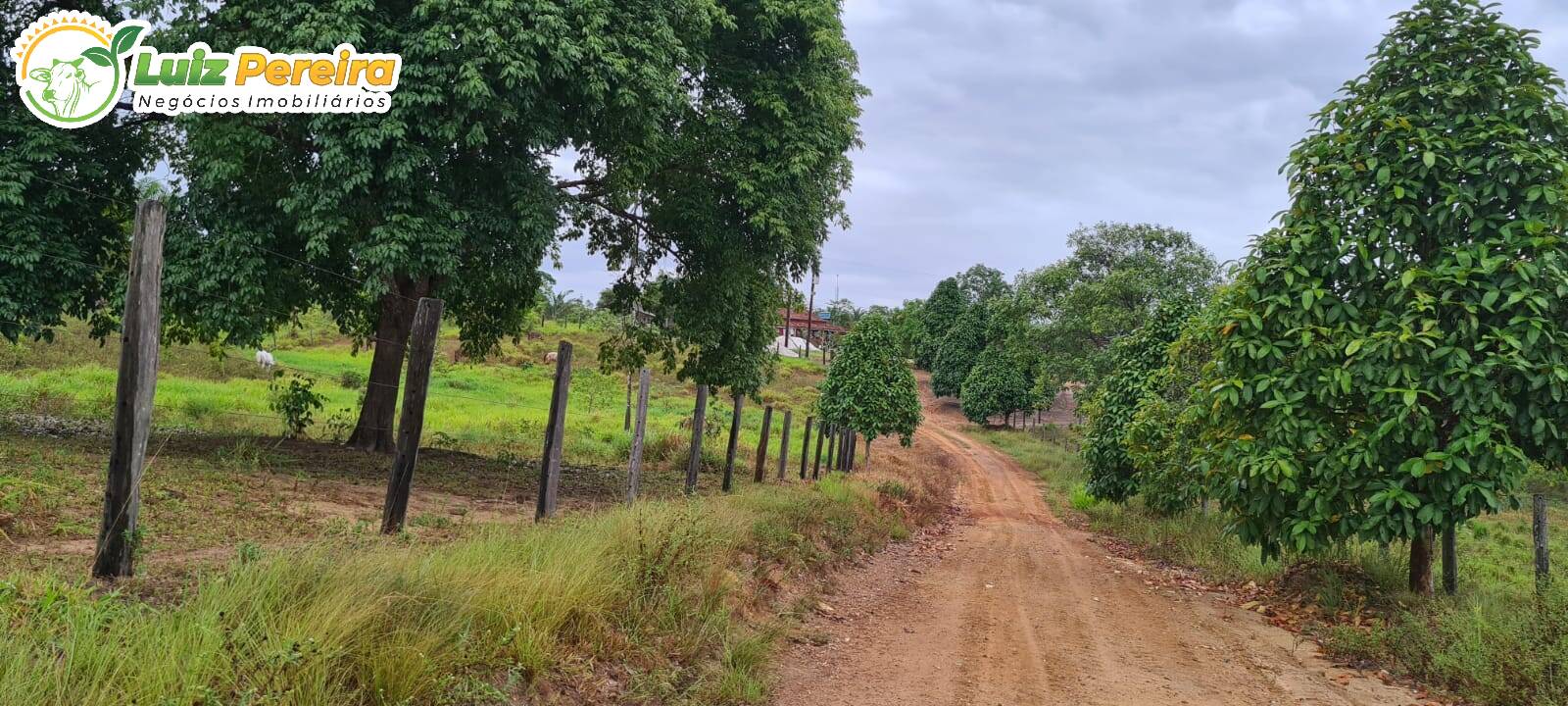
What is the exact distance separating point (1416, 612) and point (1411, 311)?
111 inches

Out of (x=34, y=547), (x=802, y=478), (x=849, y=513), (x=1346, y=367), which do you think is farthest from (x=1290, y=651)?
(x=802, y=478)

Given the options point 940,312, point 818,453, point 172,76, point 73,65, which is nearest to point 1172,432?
point 818,453

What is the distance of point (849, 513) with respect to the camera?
41.7 ft

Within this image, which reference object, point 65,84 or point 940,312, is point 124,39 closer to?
point 65,84

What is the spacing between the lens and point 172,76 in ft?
35.7

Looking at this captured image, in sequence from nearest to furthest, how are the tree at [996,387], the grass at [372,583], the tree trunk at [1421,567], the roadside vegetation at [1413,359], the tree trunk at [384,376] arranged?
the grass at [372,583]
the roadside vegetation at [1413,359]
the tree trunk at [1421,567]
the tree trunk at [384,376]
the tree at [996,387]

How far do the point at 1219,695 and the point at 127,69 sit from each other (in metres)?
14.3

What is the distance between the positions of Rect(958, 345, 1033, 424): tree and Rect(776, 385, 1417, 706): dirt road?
41473 mm

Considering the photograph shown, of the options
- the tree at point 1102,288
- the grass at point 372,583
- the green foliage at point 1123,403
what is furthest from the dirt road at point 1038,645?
the tree at point 1102,288

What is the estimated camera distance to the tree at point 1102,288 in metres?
36.6

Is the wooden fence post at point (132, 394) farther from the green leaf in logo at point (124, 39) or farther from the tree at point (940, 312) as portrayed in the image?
the tree at point (940, 312)

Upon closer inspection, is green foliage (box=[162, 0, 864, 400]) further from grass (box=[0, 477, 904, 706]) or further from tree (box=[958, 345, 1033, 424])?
tree (box=[958, 345, 1033, 424])

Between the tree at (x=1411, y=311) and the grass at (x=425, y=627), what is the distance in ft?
17.3

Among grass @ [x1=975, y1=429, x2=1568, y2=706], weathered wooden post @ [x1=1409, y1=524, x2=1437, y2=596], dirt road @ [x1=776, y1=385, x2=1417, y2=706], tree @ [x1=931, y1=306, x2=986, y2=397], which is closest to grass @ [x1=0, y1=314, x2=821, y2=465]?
dirt road @ [x1=776, y1=385, x2=1417, y2=706]
